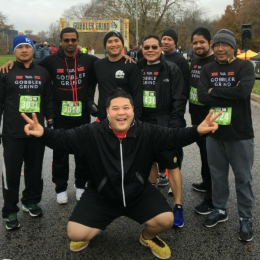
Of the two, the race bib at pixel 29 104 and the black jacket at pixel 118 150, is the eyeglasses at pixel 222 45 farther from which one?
the race bib at pixel 29 104

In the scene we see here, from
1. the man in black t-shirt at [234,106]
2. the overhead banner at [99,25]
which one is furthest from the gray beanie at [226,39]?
the overhead banner at [99,25]

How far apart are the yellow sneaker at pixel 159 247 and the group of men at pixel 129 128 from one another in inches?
0.4

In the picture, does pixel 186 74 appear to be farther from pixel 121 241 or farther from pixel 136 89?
pixel 121 241

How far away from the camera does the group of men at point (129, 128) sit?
3035 millimetres

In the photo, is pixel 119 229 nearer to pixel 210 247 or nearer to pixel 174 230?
pixel 174 230

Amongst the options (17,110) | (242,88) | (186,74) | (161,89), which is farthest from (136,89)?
(17,110)

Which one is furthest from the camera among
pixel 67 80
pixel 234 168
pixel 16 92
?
pixel 67 80

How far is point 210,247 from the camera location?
3.15 metres

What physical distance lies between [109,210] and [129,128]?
82cm

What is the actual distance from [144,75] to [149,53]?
277mm

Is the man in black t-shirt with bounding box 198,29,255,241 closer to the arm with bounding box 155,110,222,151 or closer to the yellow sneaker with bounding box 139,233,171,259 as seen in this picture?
the arm with bounding box 155,110,222,151

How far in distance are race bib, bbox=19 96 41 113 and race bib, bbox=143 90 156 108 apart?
1.28m

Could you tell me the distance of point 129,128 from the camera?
3092mm

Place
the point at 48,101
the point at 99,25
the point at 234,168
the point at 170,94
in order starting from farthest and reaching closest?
the point at 99,25
the point at 170,94
the point at 48,101
the point at 234,168
